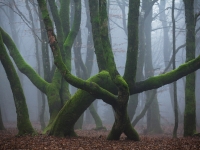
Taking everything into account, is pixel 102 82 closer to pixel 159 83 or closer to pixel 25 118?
pixel 159 83

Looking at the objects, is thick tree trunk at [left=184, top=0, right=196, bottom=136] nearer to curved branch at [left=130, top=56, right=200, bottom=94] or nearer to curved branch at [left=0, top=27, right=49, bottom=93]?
curved branch at [left=130, top=56, right=200, bottom=94]

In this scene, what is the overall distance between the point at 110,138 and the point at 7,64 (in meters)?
5.08

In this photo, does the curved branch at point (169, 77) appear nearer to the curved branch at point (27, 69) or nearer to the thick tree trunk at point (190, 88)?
the thick tree trunk at point (190, 88)

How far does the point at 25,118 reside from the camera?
7.99 meters

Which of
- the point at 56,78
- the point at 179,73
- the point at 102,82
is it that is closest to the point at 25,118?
the point at 56,78

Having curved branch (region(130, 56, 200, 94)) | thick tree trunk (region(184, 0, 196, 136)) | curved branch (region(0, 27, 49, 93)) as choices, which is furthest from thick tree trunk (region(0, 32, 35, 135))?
thick tree trunk (region(184, 0, 196, 136))

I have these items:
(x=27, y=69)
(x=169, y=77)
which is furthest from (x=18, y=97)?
(x=169, y=77)

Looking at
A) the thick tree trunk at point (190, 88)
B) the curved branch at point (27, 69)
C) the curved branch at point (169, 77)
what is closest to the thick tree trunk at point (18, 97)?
the curved branch at point (27, 69)

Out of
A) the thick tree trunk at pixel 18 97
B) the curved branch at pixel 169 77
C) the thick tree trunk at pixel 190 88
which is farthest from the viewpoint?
the thick tree trunk at pixel 190 88

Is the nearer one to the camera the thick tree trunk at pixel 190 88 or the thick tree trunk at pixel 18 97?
the thick tree trunk at pixel 18 97

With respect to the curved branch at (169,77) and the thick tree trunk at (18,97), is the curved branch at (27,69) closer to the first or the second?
the thick tree trunk at (18,97)

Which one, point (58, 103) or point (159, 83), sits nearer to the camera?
point (159, 83)

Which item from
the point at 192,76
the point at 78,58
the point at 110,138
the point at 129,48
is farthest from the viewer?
the point at 78,58

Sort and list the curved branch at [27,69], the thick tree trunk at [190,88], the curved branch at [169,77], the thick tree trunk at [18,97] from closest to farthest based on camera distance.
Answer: the curved branch at [169,77] < the thick tree trunk at [18,97] < the thick tree trunk at [190,88] < the curved branch at [27,69]
